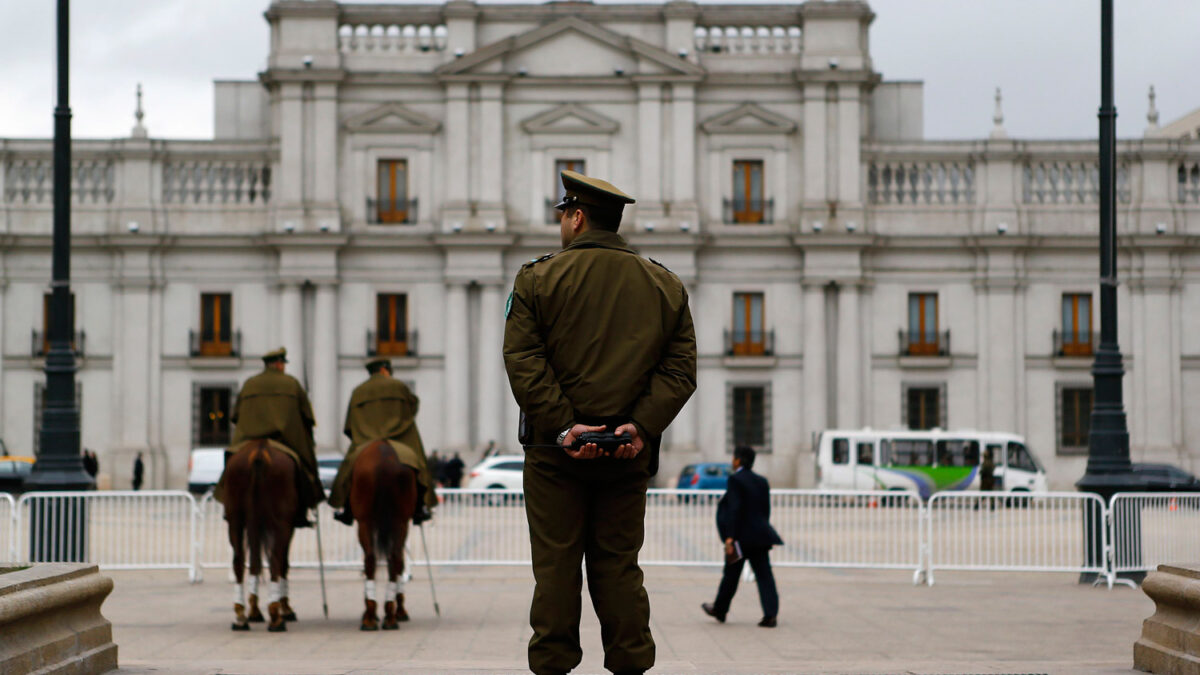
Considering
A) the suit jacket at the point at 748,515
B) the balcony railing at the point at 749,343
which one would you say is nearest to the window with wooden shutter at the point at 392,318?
the balcony railing at the point at 749,343

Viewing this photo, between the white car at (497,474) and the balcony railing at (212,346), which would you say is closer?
the white car at (497,474)

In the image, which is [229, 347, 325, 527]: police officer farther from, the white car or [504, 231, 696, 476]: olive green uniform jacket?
the white car

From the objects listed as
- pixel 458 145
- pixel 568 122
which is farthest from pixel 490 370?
pixel 568 122

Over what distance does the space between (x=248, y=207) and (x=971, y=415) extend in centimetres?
2330

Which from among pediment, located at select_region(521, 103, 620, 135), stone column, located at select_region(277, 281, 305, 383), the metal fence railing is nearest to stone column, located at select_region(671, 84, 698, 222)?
pediment, located at select_region(521, 103, 620, 135)

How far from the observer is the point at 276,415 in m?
13.1

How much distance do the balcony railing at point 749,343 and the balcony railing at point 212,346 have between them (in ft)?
49.7

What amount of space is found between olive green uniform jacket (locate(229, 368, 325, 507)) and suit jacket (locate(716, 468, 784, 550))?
367cm

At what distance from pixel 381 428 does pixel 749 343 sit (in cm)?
3582

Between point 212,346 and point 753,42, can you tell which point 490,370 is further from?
point 753,42

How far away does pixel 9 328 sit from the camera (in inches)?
1887

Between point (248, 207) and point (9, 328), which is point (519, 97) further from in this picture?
point (9, 328)

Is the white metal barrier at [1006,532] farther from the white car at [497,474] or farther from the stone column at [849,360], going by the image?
the stone column at [849,360]

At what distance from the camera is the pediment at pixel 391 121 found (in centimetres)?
4803
